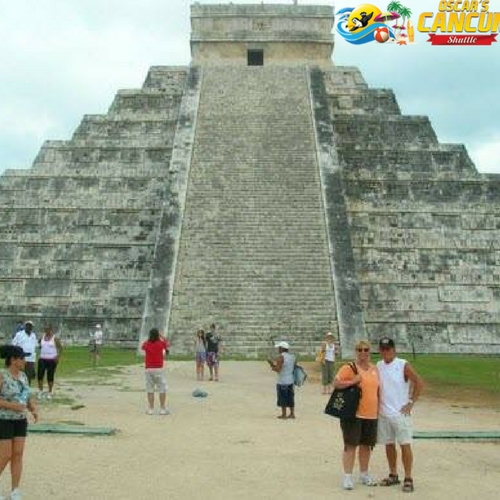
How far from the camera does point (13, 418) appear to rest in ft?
20.7

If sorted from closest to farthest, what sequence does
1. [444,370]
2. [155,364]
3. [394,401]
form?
1. [394,401]
2. [155,364]
3. [444,370]

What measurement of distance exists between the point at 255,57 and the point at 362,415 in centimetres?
2840

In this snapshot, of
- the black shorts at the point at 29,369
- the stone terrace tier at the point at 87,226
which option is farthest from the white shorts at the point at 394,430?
the stone terrace tier at the point at 87,226

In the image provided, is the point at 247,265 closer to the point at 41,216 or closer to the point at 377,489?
the point at 41,216

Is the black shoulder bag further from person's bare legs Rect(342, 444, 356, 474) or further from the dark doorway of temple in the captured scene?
the dark doorway of temple

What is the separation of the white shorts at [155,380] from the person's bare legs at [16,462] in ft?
17.6

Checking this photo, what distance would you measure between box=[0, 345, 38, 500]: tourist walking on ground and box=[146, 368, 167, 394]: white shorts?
5290 millimetres

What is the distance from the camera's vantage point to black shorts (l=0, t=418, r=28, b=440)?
20.5 feet

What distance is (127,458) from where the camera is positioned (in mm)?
8078

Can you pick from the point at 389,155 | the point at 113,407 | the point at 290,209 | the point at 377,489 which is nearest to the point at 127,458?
the point at 377,489

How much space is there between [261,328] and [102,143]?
1106 cm

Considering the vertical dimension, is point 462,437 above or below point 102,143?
below

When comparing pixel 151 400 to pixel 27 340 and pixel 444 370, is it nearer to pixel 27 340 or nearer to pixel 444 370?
pixel 27 340

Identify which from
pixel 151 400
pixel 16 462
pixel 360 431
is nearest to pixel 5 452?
pixel 16 462
